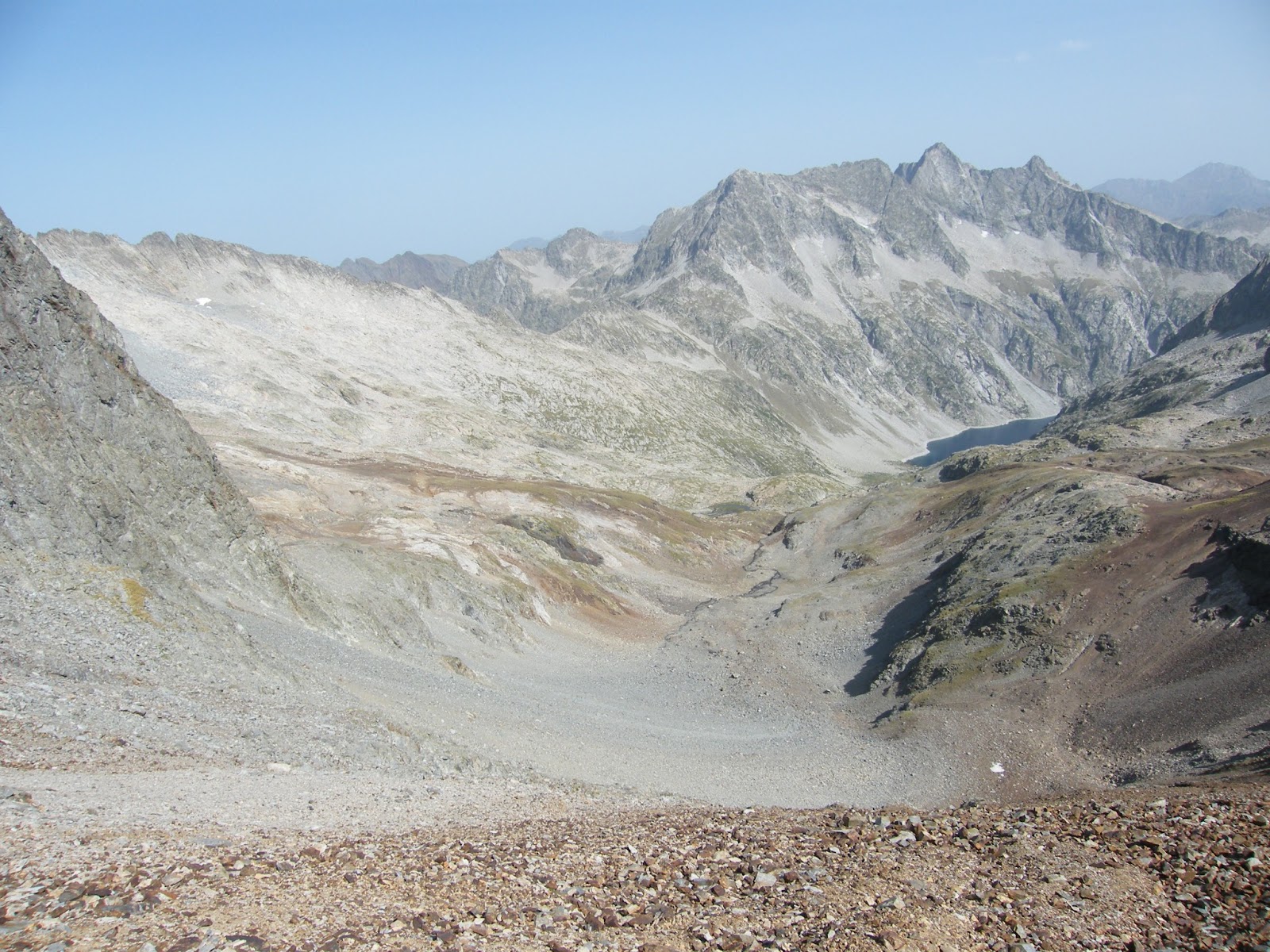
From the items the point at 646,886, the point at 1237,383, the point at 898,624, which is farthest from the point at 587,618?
the point at 1237,383

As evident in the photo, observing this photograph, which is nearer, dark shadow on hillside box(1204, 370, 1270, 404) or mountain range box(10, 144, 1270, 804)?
mountain range box(10, 144, 1270, 804)

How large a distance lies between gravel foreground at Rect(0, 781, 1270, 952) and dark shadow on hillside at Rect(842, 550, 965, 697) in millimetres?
40880

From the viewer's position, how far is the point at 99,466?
1460 inches

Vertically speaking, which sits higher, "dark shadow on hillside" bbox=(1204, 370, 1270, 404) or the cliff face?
the cliff face

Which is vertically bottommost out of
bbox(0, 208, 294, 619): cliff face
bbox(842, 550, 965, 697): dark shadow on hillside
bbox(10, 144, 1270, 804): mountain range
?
bbox(842, 550, 965, 697): dark shadow on hillside

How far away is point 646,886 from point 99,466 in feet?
112

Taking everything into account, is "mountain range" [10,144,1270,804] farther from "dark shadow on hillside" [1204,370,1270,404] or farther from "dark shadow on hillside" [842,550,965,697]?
"dark shadow on hillside" [1204,370,1270,404]

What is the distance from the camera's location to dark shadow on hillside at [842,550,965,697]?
6181 centimetres

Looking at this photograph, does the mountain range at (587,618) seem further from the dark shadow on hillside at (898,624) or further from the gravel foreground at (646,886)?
the gravel foreground at (646,886)

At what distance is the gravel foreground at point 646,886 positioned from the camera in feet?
42.8

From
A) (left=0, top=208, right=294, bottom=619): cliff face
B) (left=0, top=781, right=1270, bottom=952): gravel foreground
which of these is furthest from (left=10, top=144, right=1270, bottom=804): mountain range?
(left=0, top=781, right=1270, bottom=952): gravel foreground

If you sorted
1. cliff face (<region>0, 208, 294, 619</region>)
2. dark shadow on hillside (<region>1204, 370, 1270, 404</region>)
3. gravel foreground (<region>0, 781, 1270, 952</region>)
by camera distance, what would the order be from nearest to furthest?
gravel foreground (<region>0, 781, 1270, 952</region>), cliff face (<region>0, 208, 294, 619</region>), dark shadow on hillside (<region>1204, 370, 1270, 404</region>)

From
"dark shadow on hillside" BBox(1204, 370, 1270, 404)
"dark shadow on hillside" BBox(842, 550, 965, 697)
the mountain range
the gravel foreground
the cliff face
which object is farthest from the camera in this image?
"dark shadow on hillside" BBox(1204, 370, 1270, 404)

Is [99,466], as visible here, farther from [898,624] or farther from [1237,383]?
[1237,383]
